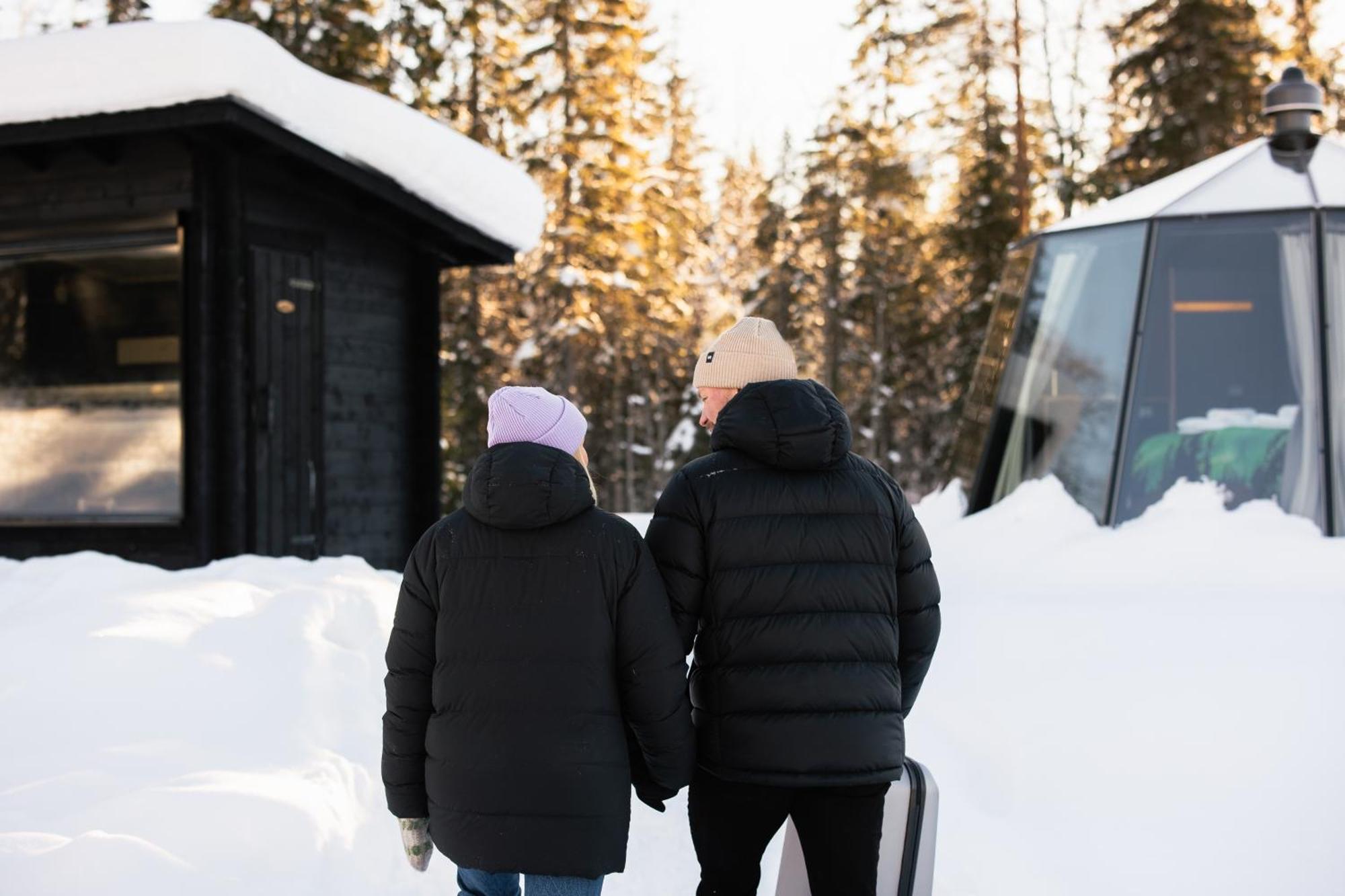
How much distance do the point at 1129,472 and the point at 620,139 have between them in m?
15.8

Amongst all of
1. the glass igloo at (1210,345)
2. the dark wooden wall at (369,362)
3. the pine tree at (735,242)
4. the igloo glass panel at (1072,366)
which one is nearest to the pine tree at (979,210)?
the pine tree at (735,242)

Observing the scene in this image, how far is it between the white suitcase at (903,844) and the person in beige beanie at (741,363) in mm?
1027

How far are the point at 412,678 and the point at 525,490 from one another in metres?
0.49

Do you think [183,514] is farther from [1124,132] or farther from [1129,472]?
[1124,132]

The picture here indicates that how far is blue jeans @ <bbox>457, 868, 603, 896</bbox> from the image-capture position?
2.53 m

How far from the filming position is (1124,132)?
24516mm

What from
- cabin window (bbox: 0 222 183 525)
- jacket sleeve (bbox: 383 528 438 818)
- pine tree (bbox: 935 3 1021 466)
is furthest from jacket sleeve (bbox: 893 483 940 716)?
pine tree (bbox: 935 3 1021 466)

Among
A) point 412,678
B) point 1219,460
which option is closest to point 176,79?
point 412,678

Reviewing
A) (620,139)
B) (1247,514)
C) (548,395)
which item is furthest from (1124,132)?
(548,395)

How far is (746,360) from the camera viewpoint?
2.93m

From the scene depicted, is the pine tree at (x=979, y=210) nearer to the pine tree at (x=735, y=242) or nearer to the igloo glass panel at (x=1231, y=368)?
the pine tree at (x=735, y=242)

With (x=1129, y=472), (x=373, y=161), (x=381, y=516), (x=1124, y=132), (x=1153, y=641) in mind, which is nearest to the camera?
(x=1153, y=641)

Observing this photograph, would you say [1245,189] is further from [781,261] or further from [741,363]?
[781,261]

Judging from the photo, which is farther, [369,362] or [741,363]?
[369,362]
